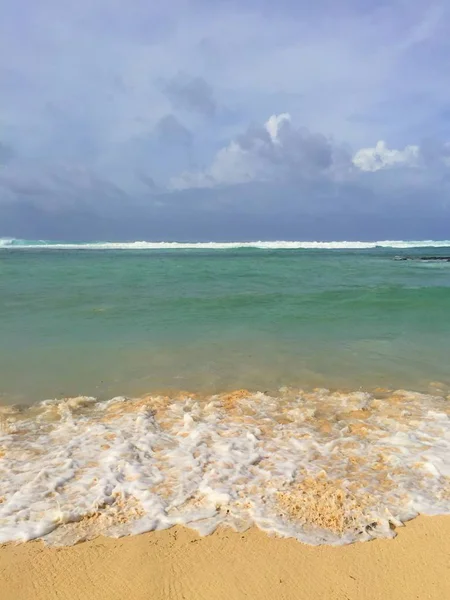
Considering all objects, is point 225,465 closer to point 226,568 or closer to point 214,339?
point 226,568

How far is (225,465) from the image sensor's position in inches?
160

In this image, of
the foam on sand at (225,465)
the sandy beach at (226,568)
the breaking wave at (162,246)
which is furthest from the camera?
the breaking wave at (162,246)

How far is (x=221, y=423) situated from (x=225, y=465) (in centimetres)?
98

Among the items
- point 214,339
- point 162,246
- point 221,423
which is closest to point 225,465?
point 221,423

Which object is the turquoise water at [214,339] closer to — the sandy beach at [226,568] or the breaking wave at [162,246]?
the sandy beach at [226,568]

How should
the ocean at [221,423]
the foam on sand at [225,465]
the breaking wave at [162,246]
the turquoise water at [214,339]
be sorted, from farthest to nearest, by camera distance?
1. the breaking wave at [162,246]
2. the turquoise water at [214,339]
3. the ocean at [221,423]
4. the foam on sand at [225,465]

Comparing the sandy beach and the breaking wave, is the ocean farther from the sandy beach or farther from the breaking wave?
the breaking wave

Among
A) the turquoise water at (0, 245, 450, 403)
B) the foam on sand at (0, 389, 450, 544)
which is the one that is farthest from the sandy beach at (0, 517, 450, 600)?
the turquoise water at (0, 245, 450, 403)

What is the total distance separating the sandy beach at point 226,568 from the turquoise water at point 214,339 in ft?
10.3

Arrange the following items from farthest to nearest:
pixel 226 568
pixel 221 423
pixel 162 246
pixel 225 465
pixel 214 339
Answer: pixel 162 246
pixel 214 339
pixel 221 423
pixel 225 465
pixel 226 568

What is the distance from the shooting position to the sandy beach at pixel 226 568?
8.87ft

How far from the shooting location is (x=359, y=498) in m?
3.53

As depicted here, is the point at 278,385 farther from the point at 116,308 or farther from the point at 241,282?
the point at 241,282

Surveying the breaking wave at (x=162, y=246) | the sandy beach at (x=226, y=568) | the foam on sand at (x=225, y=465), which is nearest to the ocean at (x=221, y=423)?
the foam on sand at (x=225, y=465)
